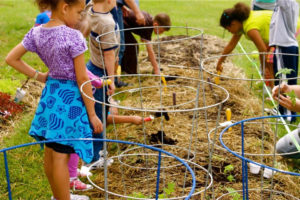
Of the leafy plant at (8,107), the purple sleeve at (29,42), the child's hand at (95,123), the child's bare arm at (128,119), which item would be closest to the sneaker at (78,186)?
the child's hand at (95,123)

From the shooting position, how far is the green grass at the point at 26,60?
2.60m

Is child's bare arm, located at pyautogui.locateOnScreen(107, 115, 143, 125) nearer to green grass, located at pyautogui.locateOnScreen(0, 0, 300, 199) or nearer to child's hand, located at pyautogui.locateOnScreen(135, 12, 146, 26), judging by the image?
green grass, located at pyautogui.locateOnScreen(0, 0, 300, 199)

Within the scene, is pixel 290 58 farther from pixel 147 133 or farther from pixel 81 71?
pixel 81 71

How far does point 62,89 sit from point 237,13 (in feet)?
9.11

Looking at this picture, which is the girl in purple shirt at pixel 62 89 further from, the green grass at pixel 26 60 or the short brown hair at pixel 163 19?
the short brown hair at pixel 163 19

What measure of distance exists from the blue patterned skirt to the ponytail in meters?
2.70

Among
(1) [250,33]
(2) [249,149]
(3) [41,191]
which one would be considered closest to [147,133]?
(2) [249,149]

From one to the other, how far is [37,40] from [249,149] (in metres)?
1.97

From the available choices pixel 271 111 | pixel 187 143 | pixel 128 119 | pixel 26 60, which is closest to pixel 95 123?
pixel 128 119

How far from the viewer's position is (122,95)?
174 inches

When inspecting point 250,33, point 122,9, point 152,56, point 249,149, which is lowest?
point 249,149

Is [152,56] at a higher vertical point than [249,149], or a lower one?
higher

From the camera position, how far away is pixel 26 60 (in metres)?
5.74

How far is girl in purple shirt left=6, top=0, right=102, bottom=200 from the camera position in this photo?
198cm
